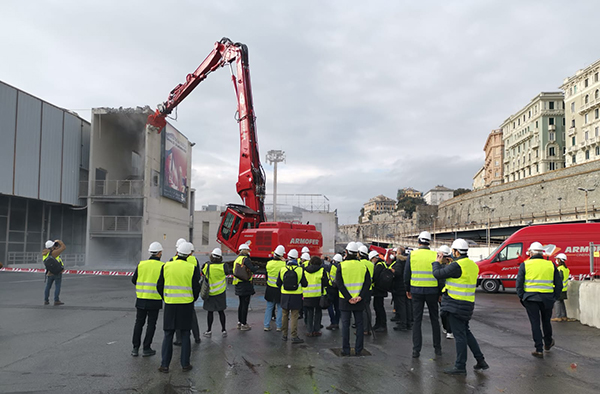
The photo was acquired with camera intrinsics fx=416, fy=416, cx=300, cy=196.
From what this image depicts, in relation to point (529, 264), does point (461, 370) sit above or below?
below

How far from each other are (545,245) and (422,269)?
10481 millimetres

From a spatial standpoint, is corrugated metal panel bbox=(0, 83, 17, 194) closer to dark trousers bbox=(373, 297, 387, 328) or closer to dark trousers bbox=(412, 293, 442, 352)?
dark trousers bbox=(373, 297, 387, 328)

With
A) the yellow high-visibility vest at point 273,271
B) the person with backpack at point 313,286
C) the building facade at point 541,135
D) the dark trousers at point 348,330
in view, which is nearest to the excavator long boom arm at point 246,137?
the yellow high-visibility vest at point 273,271

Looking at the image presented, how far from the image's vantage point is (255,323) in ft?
31.1

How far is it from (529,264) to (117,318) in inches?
343

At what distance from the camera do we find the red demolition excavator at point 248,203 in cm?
1666

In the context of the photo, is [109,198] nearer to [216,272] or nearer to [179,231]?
[179,231]

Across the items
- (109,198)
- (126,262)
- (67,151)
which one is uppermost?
(67,151)

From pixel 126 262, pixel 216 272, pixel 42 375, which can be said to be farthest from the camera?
pixel 126 262

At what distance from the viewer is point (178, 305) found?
589cm

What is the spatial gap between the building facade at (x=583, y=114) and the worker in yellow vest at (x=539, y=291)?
64.2 m

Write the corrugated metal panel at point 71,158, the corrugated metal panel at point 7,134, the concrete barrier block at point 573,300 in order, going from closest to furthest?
the concrete barrier block at point 573,300
the corrugated metal panel at point 7,134
the corrugated metal panel at point 71,158

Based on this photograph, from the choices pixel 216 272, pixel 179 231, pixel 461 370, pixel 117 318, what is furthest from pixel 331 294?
pixel 179 231

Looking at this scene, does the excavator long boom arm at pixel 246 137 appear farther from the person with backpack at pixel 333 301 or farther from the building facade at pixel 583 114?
the building facade at pixel 583 114
